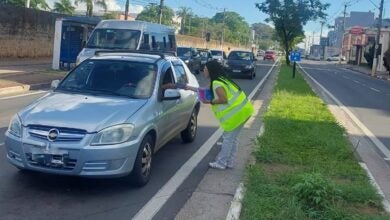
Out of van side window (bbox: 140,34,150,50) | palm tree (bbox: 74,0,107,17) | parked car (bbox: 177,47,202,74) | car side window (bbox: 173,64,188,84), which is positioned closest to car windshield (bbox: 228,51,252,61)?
parked car (bbox: 177,47,202,74)

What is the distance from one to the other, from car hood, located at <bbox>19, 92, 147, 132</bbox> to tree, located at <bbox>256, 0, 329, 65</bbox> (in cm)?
5214

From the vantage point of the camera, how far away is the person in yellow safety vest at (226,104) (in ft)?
23.5

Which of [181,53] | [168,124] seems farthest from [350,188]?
[181,53]

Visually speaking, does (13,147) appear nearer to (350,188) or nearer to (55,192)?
(55,192)

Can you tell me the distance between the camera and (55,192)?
234 inches

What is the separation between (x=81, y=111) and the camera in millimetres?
5953

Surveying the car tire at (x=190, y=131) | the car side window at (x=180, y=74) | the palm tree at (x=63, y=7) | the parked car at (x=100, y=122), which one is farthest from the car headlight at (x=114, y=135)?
the palm tree at (x=63, y=7)

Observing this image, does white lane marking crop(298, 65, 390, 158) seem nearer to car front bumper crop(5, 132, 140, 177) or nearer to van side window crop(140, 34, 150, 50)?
car front bumper crop(5, 132, 140, 177)

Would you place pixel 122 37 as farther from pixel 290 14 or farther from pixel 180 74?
pixel 290 14

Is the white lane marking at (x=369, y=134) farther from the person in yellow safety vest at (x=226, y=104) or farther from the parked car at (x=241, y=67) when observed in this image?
the parked car at (x=241, y=67)

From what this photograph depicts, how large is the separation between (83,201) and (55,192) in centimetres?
43

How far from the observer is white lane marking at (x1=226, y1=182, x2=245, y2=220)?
527 centimetres

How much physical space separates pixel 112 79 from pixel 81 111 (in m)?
1.26

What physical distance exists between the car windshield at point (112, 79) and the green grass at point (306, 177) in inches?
71.9
